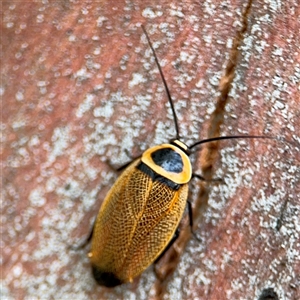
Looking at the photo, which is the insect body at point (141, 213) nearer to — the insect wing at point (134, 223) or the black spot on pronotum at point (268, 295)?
the insect wing at point (134, 223)

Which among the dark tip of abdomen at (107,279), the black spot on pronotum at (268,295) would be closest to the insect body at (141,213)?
the dark tip of abdomen at (107,279)

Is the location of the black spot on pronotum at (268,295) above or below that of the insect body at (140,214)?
below

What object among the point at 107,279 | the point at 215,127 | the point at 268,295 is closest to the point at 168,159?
the point at 215,127

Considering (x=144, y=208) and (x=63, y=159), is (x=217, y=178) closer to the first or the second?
(x=144, y=208)

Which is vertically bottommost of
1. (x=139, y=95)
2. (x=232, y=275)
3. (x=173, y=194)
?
(x=232, y=275)

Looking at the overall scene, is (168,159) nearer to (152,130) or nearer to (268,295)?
(152,130)

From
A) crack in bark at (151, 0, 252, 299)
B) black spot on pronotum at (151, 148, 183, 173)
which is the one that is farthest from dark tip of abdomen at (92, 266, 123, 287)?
black spot on pronotum at (151, 148, 183, 173)

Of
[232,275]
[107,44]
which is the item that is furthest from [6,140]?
[232,275]
